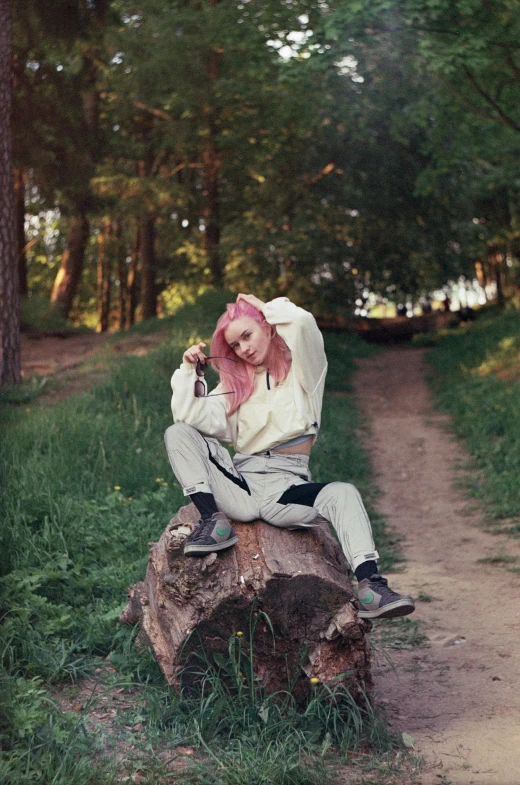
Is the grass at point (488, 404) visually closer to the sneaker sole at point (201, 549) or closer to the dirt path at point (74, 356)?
the sneaker sole at point (201, 549)

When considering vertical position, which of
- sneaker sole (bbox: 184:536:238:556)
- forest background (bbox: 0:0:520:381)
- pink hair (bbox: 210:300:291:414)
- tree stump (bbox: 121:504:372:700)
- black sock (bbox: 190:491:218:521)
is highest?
forest background (bbox: 0:0:520:381)

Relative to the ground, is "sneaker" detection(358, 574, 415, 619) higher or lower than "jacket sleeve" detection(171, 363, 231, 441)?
lower

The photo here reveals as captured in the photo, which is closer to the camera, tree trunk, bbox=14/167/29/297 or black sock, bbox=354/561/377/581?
black sock, bbox=354/561/377/581

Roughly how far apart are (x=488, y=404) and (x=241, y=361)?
25.0ft

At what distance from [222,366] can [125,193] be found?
15332 millimetres

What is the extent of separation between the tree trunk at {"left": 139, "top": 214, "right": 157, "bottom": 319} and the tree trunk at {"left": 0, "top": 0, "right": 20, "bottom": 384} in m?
10.8

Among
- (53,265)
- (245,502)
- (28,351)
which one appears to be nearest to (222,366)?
(245,502)

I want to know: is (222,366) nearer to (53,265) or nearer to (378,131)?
(378,131)

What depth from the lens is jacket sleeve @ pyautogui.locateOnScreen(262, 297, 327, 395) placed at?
4371 mm

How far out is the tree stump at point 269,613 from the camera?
3.91 meters

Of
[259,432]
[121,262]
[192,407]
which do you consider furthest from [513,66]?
[121,262]

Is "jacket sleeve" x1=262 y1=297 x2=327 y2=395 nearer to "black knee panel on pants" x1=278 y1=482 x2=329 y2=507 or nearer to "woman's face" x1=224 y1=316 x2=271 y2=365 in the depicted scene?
"woman's face" x1=224 y1=316 x2=271 y2=365

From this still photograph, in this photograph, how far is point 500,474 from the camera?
888cm

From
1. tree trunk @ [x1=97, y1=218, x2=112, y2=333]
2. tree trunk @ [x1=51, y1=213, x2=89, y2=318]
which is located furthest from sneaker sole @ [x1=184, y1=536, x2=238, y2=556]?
tree trunk @ [x1=97, y1=218, x2=112, y2=333]
